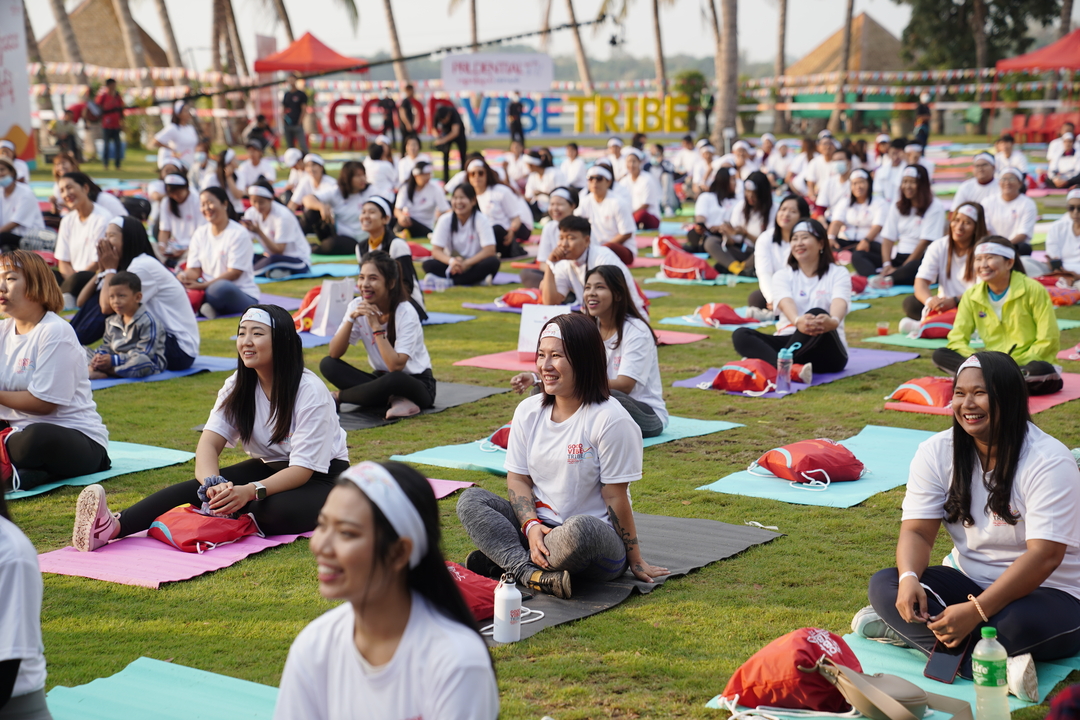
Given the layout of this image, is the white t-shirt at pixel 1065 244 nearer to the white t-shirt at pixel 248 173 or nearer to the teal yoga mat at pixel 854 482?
the teal yoga mat at pixel 854 482

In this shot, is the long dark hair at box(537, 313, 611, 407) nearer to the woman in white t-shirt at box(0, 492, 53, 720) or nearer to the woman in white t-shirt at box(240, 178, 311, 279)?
the woman in white t-shirt at box(0, 492, 53, 720)

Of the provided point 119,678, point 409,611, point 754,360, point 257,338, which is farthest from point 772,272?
point 409,611

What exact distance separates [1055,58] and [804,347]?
2595 centimetres

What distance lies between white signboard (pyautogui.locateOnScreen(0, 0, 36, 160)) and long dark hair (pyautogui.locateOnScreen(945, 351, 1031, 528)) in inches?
813

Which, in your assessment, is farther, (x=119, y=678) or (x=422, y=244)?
(x=422, y=244)

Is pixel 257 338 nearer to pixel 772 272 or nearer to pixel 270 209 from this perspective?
pixel 772 272

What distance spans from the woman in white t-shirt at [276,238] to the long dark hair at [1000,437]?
1033 cm

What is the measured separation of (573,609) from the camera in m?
4.34

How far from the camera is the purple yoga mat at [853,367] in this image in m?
8.49

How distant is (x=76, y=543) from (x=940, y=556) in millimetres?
3654

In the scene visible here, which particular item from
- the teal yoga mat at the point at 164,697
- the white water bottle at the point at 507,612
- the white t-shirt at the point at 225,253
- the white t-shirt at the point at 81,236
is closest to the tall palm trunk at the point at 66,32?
the white t-shirt at the point at 81,236

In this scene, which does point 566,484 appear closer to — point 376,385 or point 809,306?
point 376,385

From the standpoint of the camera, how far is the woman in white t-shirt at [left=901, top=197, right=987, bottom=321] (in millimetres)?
8930

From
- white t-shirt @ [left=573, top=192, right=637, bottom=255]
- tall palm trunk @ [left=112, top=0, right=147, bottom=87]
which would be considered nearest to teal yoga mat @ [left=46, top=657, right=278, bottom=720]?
white t-shirt @ [left=573, top=192, right=637, bottom=255]
